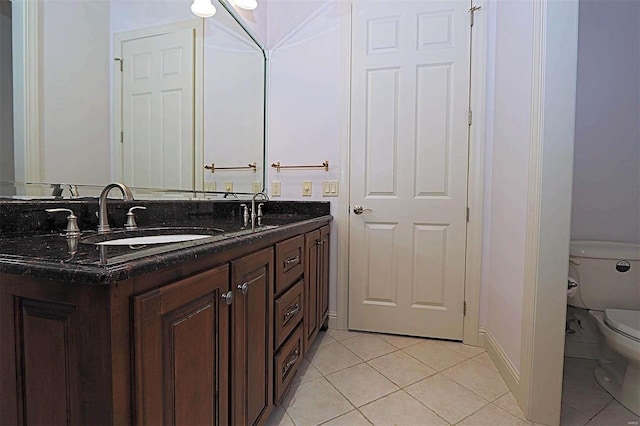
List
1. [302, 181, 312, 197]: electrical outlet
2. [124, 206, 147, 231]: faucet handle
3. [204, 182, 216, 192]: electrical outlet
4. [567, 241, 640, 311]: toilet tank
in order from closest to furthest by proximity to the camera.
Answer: [124, 206, 147, 231]: faucet handle
[567, 241, 640, 311]: toilet tank
[204, 182, 216, 192]: electrical outlet
[302, 181, 312, 197]: electrical outlet

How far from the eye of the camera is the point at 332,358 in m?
1.90

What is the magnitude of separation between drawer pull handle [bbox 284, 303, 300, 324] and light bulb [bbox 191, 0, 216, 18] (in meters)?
1.62

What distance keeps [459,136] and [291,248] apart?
55.2 inches

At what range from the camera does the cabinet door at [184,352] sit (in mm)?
610

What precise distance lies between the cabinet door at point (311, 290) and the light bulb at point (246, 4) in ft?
5.23

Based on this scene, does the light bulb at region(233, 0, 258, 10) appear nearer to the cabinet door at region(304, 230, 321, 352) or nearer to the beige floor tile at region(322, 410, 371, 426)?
the cabinet door at region(304, 230, 321, 352)

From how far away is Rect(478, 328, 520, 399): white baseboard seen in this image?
1548mm

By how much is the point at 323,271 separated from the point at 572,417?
1.40m

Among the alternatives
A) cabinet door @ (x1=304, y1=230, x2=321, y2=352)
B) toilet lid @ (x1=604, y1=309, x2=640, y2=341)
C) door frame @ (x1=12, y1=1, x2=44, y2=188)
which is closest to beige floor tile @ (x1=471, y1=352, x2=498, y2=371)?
toilet lid @ (x1=604, y1=309, x2=640, y2=341)

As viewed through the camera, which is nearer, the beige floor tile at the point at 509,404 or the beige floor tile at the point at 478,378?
the beige floor tile at the point at 509,404

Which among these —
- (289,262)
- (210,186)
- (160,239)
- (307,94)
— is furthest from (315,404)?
(307,94)

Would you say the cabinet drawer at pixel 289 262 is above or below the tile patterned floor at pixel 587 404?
above

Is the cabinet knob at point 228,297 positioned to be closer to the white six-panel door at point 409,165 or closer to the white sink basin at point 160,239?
the white sink basin at point 160,239

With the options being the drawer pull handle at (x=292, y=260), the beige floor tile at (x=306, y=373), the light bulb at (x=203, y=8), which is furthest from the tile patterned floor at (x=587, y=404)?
the light bulb at (x=203, y=8)
